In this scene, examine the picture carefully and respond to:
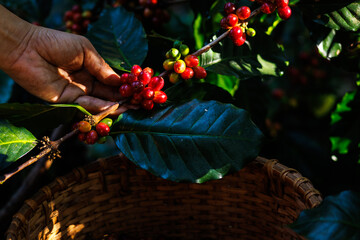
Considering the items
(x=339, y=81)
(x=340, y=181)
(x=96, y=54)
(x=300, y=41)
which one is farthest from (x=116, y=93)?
(x=339, y=81)

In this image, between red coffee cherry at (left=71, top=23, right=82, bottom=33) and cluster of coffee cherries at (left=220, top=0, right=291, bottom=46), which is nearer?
cluster of coffee cherries at (left=220, top=0, right=291, bottom=46)

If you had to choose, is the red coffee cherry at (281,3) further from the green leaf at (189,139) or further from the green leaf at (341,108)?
the green leaf at (341,108)

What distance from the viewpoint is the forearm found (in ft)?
3.42

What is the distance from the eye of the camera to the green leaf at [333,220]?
689 millimetres

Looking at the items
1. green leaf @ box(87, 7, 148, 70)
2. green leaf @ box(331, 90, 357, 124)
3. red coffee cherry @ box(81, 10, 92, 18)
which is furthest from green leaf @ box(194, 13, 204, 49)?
green leaf @ box(331, 90, 357, 124)

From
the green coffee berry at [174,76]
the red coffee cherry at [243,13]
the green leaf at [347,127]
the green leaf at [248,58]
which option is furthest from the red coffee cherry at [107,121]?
the green leaf at [347,127]

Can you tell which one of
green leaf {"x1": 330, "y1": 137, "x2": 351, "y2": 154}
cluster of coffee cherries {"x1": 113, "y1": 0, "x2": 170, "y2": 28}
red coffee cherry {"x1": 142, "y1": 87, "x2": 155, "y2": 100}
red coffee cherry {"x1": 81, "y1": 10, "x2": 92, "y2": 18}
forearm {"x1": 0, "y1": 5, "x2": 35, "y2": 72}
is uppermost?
red coffee cherry {"x1": 81, "y1": 10, "x2": 92, "y2": 18}

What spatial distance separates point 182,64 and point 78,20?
2.26ft

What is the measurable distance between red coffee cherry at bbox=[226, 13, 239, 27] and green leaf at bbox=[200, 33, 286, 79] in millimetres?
96

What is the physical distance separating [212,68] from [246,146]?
309 millimetres

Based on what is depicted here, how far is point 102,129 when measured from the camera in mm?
869

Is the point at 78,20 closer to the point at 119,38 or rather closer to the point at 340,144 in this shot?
the point at 119,38

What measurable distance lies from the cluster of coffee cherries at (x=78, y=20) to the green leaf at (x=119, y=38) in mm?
185

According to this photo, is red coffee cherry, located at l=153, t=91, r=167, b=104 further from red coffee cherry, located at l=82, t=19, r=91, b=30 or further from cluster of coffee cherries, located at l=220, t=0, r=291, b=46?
red coffee cherry, located at l=82, t=19, r=91, b=30
